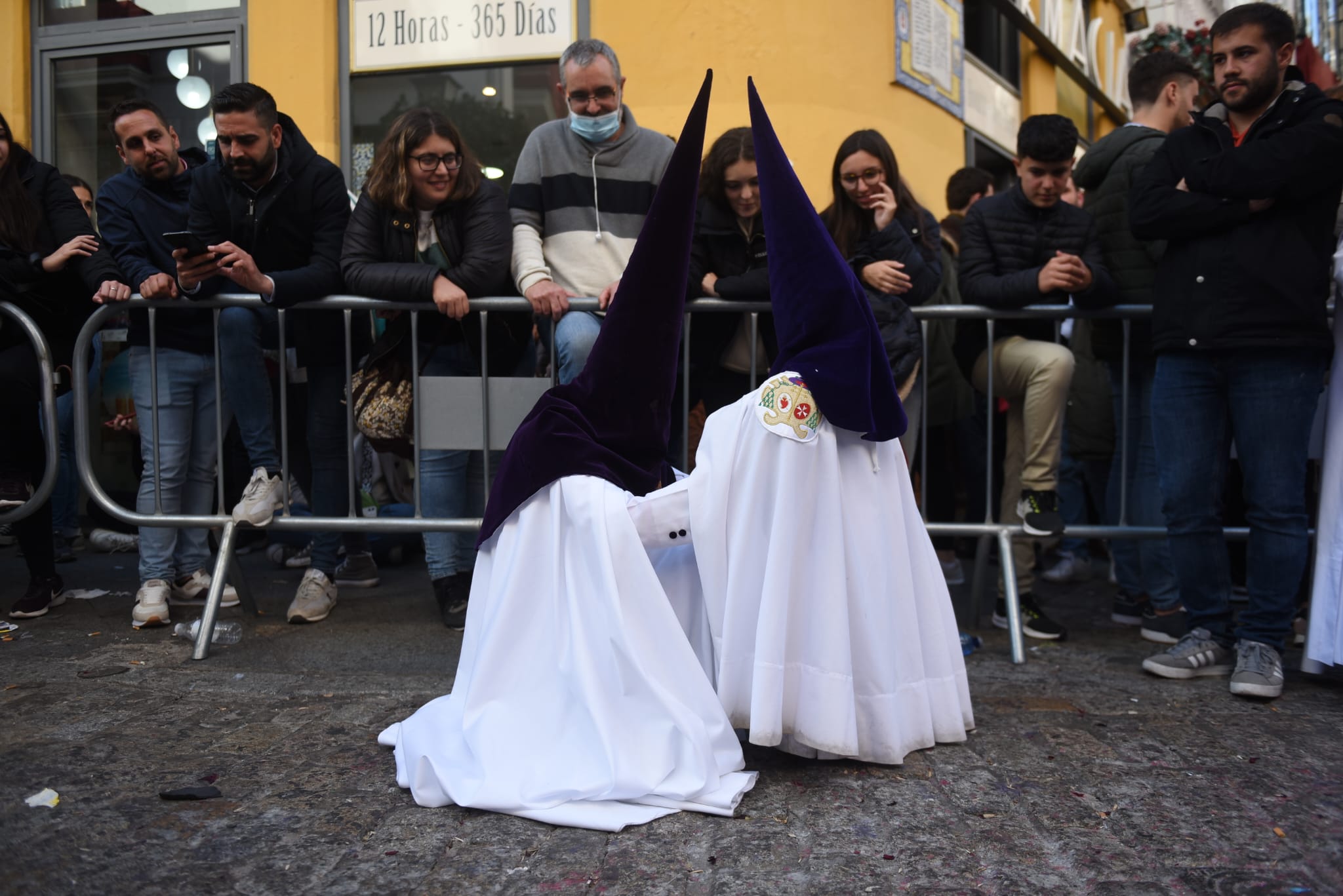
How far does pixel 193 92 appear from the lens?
811 centimetres

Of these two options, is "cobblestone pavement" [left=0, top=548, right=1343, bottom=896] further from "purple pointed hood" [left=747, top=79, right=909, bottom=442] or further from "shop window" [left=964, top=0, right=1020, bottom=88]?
"shop window" [left=964, top=0, right=1020, bottom=88]

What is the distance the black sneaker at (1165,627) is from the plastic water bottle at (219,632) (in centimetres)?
380

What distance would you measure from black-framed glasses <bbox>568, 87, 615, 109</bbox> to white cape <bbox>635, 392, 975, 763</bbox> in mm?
2183

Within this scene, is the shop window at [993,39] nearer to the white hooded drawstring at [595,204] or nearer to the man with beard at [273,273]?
the white hooded drawstring at [595,204]

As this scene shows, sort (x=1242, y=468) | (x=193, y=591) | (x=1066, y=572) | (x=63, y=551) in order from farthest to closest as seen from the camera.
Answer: (x=63, y=551)
(x=1066, y=572)
(x=193, y=591)
(x=1242, y=468)

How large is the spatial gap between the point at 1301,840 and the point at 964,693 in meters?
0.95

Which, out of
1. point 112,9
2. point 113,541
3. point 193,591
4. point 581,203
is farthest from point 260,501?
point 112,9

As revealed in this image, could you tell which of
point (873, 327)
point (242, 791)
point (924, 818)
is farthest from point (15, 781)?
point (873, 327)

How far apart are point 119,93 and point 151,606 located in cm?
516

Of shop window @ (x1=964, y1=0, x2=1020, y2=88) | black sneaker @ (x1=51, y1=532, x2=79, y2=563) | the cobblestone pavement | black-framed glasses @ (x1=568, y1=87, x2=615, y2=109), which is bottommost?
the cobblestone pavement

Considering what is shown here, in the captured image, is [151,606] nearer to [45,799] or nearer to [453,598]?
[453,598]

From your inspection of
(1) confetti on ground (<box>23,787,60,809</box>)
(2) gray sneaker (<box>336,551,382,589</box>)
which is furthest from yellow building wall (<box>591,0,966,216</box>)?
(1) confetti on ground (<box>23,787,60,809</box>)

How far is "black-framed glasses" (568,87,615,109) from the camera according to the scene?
4746 mm

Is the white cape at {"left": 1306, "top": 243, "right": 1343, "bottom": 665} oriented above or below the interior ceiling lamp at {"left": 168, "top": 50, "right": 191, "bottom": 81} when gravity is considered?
below
